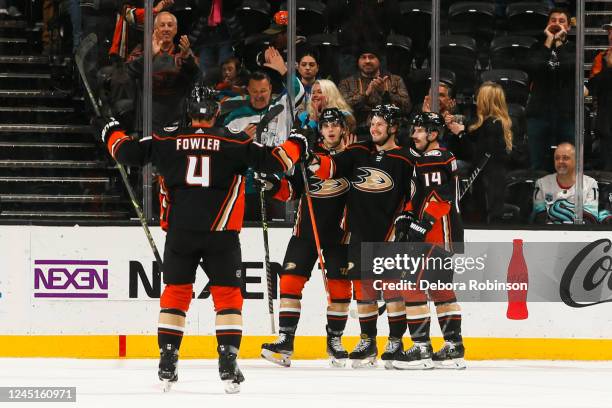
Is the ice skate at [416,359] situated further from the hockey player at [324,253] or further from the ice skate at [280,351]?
the ice skate at [280,351]

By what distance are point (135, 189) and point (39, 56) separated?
1089mm

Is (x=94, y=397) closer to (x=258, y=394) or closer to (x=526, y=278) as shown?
(x=258, y=394)

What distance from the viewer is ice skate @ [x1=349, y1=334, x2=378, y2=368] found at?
7.25 meters

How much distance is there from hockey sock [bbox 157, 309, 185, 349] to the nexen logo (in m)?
1.73

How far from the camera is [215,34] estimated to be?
8070mm

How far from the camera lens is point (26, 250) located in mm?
7625

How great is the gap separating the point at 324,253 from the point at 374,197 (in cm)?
43

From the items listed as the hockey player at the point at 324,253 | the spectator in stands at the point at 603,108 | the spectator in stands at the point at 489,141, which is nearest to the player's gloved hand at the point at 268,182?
the hockey player at the point at 324,253

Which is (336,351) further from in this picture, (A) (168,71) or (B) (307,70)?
(A) (168,71)

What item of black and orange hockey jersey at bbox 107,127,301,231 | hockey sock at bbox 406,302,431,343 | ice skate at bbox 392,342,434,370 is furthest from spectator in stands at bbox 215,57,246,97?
black and orange hockey jersey at bbox 107,127,301,231

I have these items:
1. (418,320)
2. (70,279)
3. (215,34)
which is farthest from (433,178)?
(70,279)

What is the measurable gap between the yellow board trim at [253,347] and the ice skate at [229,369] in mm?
1670

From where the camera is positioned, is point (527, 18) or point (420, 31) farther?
point (527, 18)

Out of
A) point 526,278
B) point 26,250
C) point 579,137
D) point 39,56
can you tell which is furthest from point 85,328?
point 579,137
